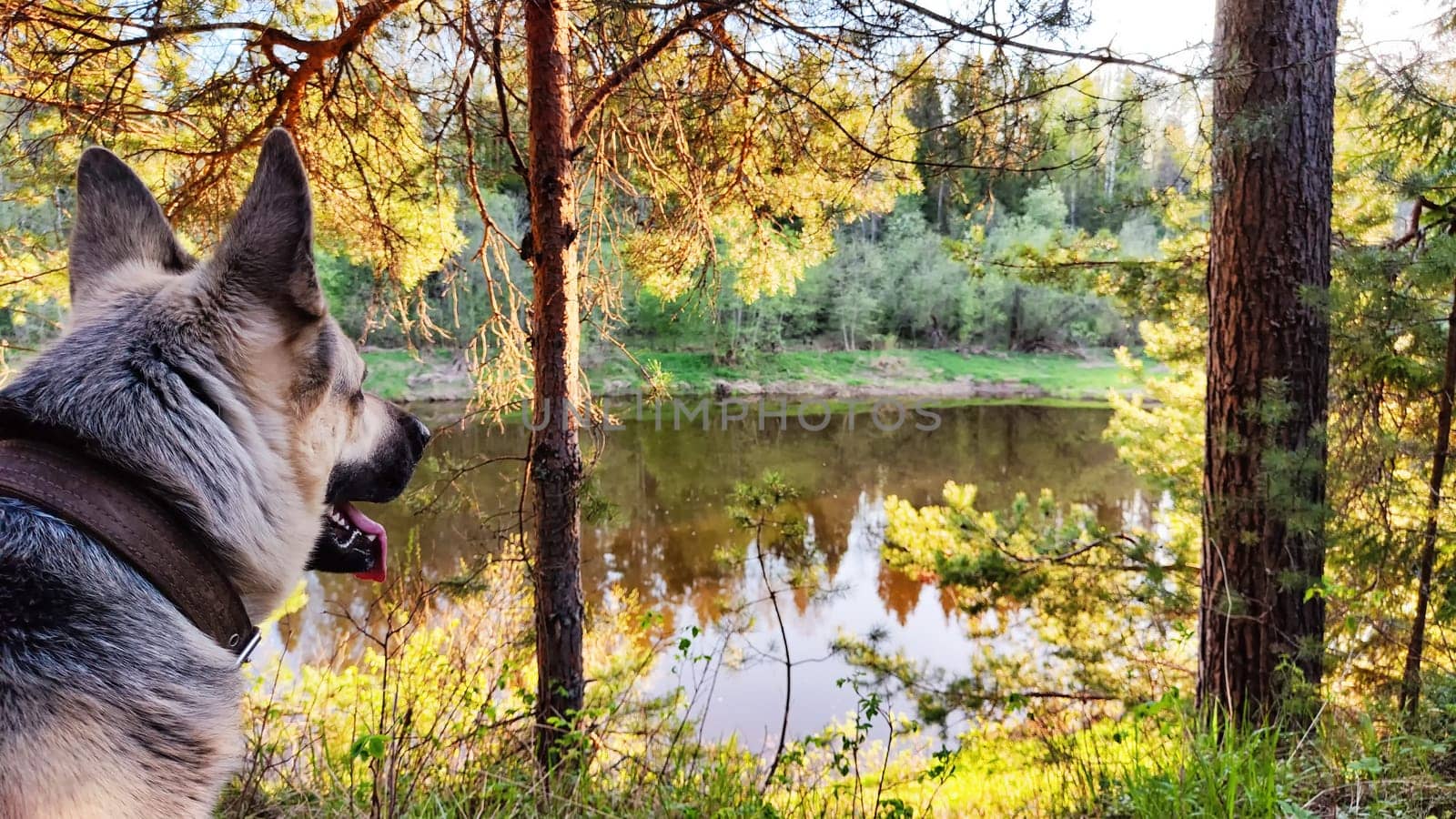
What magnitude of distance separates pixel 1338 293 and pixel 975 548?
102 inches

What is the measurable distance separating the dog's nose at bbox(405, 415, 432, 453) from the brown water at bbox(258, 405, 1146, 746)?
59.9 inches

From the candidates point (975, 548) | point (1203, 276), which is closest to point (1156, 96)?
point (1203, 276)

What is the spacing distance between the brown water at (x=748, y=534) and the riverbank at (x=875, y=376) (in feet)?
3.54

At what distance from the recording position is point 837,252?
4.74 meters

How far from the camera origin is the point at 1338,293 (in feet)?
8.86

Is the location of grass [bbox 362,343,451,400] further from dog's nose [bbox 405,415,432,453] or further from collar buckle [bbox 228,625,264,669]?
collar buckle [bbox 228,625,264,669]

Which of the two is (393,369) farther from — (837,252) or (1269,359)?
(1269,359)

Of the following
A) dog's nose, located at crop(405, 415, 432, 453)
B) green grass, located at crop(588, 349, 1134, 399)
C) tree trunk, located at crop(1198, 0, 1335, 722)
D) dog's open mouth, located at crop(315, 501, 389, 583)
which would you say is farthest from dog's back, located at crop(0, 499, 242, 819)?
green grass, located at crop(588, 349, 1134, 399)

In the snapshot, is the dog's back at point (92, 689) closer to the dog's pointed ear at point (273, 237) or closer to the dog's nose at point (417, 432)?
the dog's pointed ear at point (273, 237)

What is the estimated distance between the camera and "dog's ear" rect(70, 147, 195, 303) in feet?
3.93

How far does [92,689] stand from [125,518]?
8.3 inches

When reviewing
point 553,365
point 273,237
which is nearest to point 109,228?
point 273,237

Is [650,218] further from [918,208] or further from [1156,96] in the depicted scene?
[918,208]

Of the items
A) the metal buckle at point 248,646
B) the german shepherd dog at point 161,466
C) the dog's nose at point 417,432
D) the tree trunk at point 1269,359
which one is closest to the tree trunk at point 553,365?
the dog's nose at point 417,432
